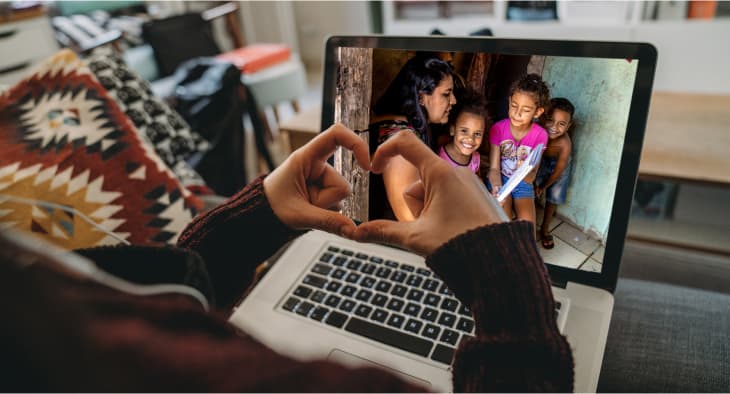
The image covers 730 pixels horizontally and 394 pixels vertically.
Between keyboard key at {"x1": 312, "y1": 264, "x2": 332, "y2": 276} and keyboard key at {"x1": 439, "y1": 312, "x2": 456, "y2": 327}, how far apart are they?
184 mm

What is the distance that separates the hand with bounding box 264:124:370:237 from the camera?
21.7 inches

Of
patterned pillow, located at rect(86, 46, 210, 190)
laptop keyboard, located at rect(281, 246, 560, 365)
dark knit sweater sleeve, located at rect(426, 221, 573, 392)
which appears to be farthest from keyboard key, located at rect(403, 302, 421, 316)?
patterned pillow, located at rect(86, 46, 210, 190)

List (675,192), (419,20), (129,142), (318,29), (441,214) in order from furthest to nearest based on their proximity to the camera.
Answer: (318,29), (419,20), (675,192), (129,142), (441,214)

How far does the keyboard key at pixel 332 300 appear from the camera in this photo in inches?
25.4

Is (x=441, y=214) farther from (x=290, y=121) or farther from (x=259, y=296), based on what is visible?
(x=290, y=121)

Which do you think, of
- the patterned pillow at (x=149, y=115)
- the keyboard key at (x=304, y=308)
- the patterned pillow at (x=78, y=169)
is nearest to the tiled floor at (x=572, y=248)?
the keyboard key at (x=304, y=308)

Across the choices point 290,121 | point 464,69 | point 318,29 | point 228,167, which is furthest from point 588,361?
point 318,29

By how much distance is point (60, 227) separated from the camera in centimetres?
68

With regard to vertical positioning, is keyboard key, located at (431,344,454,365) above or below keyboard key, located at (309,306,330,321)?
below

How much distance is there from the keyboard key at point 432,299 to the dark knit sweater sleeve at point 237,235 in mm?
205

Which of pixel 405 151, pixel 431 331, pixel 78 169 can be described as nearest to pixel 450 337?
pixel 431 331

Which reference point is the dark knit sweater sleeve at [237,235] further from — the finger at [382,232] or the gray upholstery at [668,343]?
the gray upholstery at [668,343]

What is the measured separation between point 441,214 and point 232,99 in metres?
1.52

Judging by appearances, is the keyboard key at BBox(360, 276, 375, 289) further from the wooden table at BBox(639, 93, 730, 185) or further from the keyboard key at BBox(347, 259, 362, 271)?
the wooden table at BBox(639, 93, 730, 185)
